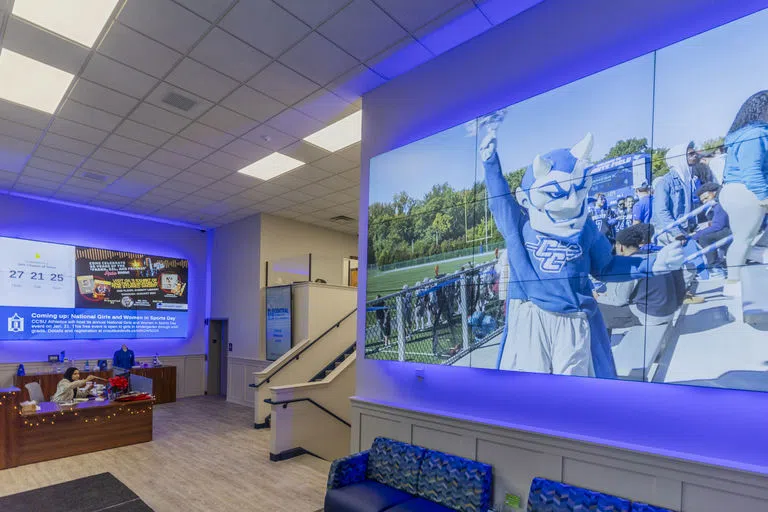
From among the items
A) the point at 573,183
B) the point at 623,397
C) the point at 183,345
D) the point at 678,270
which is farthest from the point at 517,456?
the point at 183,345

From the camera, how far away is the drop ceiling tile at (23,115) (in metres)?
4.89

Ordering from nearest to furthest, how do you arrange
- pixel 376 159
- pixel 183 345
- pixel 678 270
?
pixel 678 270 → pixel 376 159 → pixel 183 345

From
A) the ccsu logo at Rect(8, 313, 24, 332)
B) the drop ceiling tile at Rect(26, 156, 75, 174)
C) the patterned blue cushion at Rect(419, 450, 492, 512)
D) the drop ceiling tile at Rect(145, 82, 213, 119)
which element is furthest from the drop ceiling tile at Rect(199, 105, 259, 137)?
the ccsu logo at Rect(8, 313, 24, 332)

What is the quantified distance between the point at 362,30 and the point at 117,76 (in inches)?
103

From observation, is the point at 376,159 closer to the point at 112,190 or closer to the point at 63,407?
the point at 63,407

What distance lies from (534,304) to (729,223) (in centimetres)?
126

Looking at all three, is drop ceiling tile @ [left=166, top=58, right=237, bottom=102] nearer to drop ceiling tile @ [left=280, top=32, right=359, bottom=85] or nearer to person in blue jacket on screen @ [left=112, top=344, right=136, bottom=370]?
drop ceiling tile @ [left=280, top=32, right=359, bottom=85]

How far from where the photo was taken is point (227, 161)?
658cm

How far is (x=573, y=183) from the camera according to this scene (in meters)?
3.03

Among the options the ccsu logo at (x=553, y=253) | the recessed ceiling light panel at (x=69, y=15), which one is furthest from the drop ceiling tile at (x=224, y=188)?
the ccsu logo at (x=553, y=253)

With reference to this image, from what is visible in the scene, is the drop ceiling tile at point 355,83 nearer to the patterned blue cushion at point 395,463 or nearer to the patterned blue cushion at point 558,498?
the patterned blue cushion at point 395,463

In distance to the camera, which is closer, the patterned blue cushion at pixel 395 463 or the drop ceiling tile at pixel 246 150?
the patterned blue cushion at pixel 395 463

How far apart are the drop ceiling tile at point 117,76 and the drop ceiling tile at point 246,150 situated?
142cm

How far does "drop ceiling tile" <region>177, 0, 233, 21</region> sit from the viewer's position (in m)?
3.38
